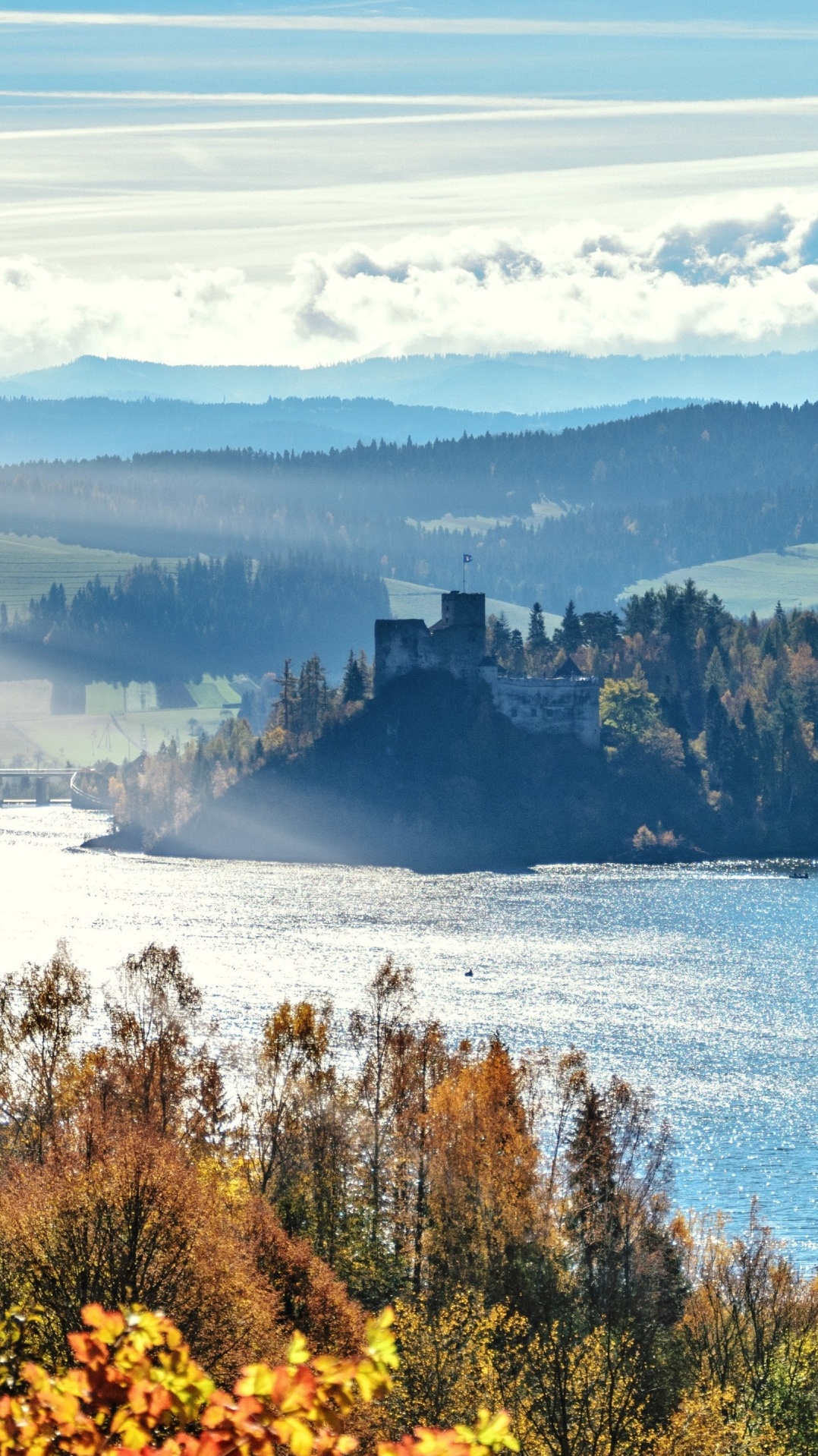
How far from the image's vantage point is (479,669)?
572ft

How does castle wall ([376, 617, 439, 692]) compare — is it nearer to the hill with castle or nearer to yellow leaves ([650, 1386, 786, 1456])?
the hill with castle

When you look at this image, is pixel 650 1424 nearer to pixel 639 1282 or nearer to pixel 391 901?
A: pixel 639 1282

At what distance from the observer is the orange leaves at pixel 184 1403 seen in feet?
31.3

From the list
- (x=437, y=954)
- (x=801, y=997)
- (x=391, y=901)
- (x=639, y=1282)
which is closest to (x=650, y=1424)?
(x=639, y=1282)

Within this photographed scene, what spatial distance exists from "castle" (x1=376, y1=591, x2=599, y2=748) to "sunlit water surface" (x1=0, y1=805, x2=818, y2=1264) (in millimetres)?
20384

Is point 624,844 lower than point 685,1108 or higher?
higher

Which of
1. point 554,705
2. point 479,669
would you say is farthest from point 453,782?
point 554,705

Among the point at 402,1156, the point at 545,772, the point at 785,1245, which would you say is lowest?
the point at 785,1245

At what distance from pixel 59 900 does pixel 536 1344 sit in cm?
10697

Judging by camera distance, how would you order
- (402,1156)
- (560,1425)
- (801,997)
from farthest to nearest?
(801,997) < (402,1156) < (560,1425)

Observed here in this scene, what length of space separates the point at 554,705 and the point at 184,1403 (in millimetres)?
169158

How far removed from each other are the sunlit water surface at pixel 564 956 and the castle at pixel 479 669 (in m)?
20.4

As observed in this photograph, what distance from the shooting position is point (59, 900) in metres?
141

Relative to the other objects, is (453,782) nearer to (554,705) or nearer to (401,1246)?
(554,705)
